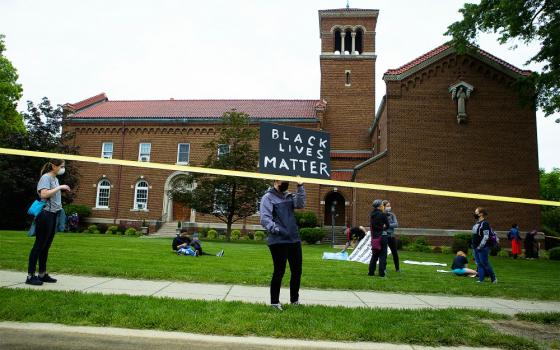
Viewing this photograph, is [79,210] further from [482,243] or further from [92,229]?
[482,243]

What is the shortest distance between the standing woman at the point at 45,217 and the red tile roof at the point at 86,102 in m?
33.8

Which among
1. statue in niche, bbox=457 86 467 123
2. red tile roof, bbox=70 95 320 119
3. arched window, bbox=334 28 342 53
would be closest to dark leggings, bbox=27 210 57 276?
statue in niche, bbox=457 86 467 123

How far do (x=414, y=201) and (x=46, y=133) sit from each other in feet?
84.8

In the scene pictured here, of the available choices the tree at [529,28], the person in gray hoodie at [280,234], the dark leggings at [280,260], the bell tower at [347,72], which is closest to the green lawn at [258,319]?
the dark leggings at [280,260]

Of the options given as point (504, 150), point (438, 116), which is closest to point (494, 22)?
point (438, 116)

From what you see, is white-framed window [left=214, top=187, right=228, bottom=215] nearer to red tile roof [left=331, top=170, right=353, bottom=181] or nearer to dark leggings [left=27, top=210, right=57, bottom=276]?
red tile roof [left=331, top=170, right=353, bottom=181]

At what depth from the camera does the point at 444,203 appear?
24766mm

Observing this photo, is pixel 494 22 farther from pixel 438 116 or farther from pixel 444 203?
pixel 444 203

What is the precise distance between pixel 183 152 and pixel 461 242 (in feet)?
77.4

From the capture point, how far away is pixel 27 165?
27.2 metres

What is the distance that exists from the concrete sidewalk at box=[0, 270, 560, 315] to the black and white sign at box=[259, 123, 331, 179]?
199 cm

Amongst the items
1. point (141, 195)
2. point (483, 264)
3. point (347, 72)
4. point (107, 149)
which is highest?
point (347, 72)

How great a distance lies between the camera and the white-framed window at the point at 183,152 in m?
35.0

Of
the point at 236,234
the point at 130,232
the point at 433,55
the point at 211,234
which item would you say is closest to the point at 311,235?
the point at 236,234
